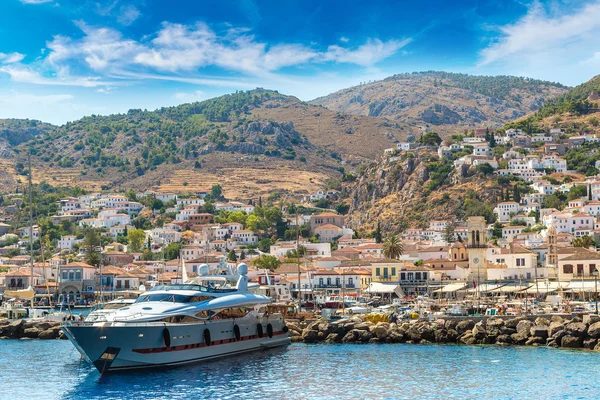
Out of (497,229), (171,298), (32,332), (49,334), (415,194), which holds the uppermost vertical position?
(415,194)

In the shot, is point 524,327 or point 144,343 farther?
point 524,327

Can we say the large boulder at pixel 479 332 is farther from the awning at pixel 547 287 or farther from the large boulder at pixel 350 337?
the awning at pixel 547 287

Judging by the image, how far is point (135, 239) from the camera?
15050 centimetres

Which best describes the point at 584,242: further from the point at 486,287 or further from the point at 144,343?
the point at 144,343

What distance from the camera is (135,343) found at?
4425 centimetres

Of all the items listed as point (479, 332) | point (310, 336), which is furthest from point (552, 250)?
point (310, 336)

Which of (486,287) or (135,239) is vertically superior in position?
(135,239)

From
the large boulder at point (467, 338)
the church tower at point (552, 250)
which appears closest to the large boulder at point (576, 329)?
the large boulder at point (467, 338)

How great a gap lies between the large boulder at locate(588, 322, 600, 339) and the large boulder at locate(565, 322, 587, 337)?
397 mm

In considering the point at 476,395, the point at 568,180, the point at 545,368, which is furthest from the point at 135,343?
the point at 568,180

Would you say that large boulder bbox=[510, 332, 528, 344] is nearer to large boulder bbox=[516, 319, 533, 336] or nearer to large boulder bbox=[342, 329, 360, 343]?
large boulder bbox=[516, 319, 533, 336]

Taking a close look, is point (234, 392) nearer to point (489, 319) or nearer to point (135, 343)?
point (135, 343)

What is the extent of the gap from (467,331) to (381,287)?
114 feet

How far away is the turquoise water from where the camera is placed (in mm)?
39844
